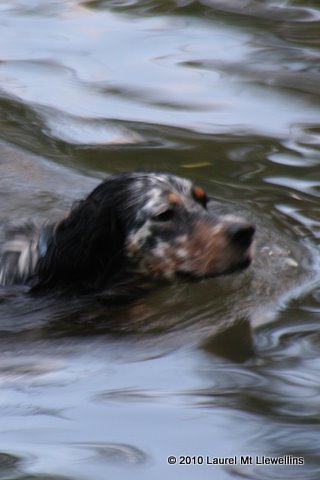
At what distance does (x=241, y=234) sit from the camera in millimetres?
7156

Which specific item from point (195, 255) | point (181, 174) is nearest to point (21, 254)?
point (195, 255)

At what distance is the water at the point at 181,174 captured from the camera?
17.7ft

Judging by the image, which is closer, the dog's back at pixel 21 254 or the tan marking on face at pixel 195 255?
the tan marking on face at pixel 195 255

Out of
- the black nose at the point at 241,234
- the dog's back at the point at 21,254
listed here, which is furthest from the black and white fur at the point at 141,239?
the dog's back at the point at 21,254

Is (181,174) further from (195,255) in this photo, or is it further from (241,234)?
(241,234)

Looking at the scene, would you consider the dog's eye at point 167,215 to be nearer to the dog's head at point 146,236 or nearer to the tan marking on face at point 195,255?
the dog's head at point 146,236

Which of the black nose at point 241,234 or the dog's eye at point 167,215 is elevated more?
the dog's eye at point 167,215

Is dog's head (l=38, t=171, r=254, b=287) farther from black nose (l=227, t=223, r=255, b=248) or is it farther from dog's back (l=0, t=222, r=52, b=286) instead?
dog's back (l=0, t=222, r=52, b=286)

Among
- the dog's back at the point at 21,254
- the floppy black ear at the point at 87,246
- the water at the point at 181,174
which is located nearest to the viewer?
the water at the point at 181,174

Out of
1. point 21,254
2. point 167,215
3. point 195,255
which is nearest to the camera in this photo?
point 195,255

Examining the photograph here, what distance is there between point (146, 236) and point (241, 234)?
553 millimetres

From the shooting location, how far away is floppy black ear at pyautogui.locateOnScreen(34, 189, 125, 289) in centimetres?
738

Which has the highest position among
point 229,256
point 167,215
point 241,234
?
point 167,215

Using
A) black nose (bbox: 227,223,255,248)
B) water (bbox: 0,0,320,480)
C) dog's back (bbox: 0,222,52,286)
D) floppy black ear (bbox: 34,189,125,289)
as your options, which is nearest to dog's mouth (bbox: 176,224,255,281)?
black nose (bbox: 227,223,255,248)
